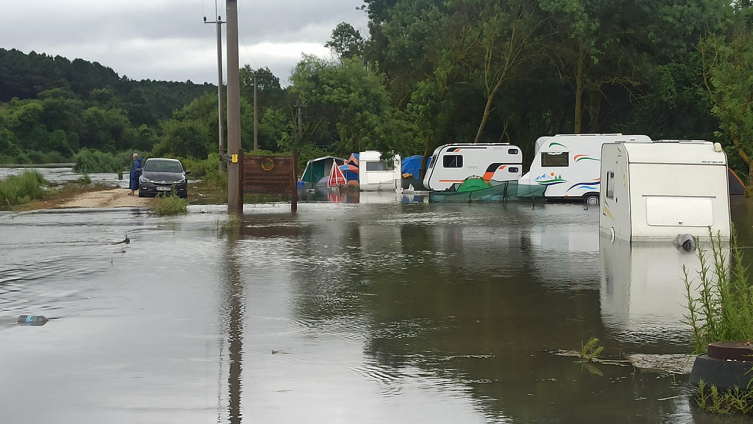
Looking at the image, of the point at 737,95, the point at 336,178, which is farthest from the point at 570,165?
the point at 336,178

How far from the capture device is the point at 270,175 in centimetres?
2877

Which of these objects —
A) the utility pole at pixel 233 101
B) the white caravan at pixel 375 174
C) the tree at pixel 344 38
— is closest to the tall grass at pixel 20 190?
the utility pole at pixel 233 101

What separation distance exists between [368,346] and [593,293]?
13.9 feet

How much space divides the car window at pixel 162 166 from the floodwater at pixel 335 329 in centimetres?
1761

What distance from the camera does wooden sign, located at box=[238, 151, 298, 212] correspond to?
2852 cm

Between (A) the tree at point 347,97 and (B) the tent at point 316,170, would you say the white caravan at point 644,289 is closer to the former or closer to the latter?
(A) the tree at point 347,97

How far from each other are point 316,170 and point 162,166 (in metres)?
18.0

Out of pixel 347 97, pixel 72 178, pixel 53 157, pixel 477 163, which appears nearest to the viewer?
pixel 477 163

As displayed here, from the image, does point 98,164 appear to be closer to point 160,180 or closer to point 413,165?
point 413,165

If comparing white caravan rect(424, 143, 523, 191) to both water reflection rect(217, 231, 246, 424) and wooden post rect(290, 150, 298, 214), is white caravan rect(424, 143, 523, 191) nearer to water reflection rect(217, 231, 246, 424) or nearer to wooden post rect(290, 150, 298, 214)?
wooden post rect(290, 150, 298, 214)

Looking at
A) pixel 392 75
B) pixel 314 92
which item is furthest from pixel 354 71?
pixel 392 75

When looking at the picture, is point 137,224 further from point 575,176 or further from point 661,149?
point 575,176

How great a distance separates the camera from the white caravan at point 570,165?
34.6 meters

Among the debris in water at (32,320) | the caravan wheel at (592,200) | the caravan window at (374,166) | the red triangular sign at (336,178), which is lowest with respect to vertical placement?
the debris in water at (32,320)
